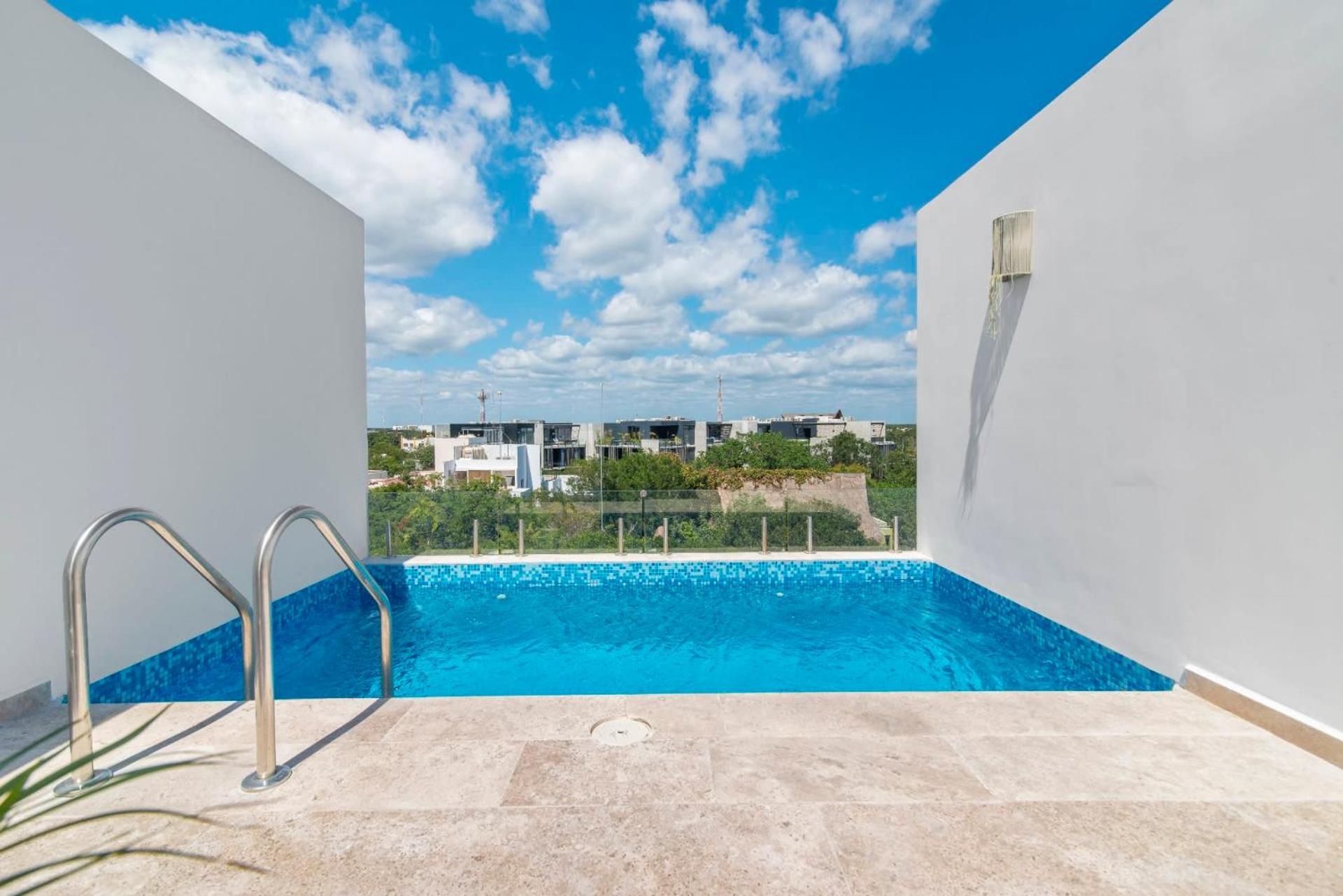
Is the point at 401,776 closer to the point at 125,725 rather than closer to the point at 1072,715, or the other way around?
the point at 125,725

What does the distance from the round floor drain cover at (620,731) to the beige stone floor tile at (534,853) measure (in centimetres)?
54

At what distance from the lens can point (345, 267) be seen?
8250 millimetres

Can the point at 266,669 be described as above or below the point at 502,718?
above

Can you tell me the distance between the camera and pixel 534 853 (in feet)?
7.44

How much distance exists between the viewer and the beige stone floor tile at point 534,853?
2113mm

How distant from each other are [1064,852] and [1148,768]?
0.91m

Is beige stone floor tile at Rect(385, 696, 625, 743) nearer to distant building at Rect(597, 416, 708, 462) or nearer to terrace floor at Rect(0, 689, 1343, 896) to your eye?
terrace floor at Rect(0, 689, 1343, 896)

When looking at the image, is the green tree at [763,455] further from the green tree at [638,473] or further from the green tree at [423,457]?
the green tree at [423,457]

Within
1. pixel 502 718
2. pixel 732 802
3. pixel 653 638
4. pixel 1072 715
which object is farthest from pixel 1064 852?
pixel 653 638

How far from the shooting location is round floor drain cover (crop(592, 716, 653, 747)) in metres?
3.06

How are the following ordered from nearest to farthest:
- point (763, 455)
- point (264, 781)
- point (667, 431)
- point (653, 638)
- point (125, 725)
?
point (264, 781), point (125, 725), point (653, 638), point (763, 455), point (667, 431)

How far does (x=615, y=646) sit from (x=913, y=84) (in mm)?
11191

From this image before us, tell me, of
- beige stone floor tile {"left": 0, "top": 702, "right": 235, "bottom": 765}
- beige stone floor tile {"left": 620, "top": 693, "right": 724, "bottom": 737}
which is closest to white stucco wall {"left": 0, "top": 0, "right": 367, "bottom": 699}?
beige stone floor tile {"left": 0, "top": 702, "right": 235, "bottom": 765}

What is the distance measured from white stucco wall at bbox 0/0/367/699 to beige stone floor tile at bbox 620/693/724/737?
3.62 meters
